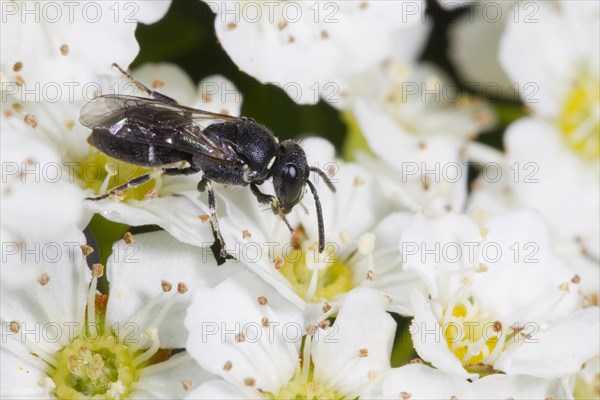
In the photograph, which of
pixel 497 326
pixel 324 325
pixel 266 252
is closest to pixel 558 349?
pixel 497 326

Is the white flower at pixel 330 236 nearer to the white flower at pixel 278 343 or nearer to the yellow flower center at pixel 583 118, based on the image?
the white flower at pixel 278 343

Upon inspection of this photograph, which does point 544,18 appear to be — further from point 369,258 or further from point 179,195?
point 179,195

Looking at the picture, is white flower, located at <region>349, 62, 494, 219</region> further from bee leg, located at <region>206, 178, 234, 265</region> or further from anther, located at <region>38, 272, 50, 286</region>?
anther, located at <region>38, 272, 50, 286</region>

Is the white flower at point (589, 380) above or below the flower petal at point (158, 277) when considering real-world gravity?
below

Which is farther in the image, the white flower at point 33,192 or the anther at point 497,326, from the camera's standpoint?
the anther at point 497,326

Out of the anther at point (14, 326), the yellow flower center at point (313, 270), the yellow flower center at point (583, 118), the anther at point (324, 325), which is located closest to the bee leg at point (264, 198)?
the yellow flower center at point (313, 270)

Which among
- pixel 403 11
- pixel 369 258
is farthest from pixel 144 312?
pixel 403 11
